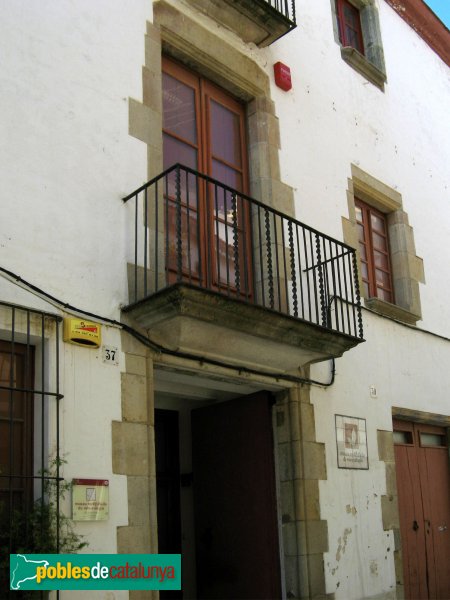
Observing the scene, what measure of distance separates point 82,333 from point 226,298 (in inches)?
40.1

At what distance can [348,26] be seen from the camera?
9422mm

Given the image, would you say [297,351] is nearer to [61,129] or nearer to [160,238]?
[160,238]

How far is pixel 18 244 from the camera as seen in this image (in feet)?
15.8

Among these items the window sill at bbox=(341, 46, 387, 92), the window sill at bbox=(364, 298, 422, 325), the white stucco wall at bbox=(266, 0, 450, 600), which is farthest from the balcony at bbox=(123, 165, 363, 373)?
the window sill at bbox=(341, 46, 387, 92)

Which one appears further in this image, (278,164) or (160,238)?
(278,164)

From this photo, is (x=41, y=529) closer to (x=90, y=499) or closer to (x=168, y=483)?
(x=90, y=499)

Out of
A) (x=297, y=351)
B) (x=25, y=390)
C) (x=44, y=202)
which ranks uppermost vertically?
(x=44, y=202)

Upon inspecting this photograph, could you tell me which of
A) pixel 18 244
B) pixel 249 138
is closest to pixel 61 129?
pixel 18 244

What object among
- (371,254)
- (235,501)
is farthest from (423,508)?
(371,254)

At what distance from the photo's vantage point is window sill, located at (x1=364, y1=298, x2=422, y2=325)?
25.4 ft

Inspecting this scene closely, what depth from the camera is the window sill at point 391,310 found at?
7.75 metres

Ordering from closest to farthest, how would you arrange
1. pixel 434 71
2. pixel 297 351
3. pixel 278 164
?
pixel 297 351 < pixel 278 164 < pixel 434 71

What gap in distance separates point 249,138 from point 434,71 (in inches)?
185

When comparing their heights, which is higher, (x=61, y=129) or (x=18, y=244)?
(x=61, y=129)
